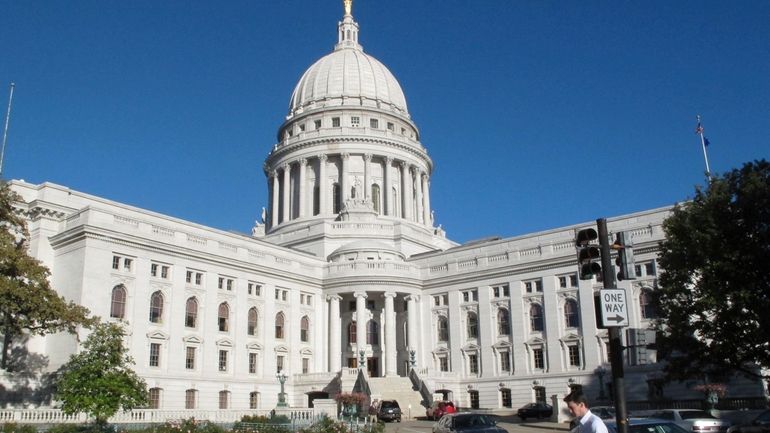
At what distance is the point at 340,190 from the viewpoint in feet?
310

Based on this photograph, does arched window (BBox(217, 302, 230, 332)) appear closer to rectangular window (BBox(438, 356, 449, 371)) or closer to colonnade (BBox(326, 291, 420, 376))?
colonnade (BBox(326, 291, 420, 376))

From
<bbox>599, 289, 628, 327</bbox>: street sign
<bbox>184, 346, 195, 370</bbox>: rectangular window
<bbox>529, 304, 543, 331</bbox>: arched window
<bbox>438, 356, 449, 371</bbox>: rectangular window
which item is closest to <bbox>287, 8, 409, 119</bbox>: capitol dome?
<bbox>438, 356, 449, 371</bbox>: rectangular window

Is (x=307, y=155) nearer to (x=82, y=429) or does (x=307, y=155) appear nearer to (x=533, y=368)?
(x=533, y=368)

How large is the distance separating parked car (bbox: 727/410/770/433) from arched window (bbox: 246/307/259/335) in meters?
44.4

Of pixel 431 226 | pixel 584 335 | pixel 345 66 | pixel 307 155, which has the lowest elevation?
pixel 584 335

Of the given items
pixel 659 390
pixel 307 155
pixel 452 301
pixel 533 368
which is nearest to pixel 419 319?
pixel 452 301

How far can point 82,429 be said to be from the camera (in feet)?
102

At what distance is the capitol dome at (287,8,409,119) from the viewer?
10206 cm

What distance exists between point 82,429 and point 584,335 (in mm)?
44033

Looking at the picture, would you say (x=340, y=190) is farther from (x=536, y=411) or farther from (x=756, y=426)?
(x=756, y=426)

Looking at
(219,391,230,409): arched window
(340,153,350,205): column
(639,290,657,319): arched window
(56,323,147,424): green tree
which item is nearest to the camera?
(56,323,147,424): green tree

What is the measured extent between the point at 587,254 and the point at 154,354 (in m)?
48.8

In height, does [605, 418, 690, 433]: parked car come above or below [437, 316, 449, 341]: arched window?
below

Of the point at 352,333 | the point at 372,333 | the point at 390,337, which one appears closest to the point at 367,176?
the point at 372,333
